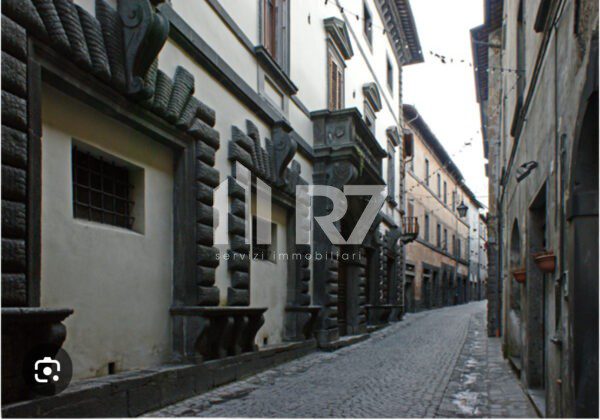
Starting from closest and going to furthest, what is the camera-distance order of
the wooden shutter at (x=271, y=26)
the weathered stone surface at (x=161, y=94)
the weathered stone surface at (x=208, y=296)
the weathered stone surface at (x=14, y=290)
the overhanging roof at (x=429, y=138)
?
the weathered stone surface at (x=14, y=290)
the weathered stone surface at (x=161, y=94)
the weathered stone surface at (x=208, y=296)
the wooden shutter at (x=271, y=26)
the overhanging roof at (x=429, y=138)

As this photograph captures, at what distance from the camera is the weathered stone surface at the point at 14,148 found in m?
4.17

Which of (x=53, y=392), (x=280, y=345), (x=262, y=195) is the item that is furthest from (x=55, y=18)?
(x=280, y=345)

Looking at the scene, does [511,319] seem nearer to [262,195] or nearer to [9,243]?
[262,195]

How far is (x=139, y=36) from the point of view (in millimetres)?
5520

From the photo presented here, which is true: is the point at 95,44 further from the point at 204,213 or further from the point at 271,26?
the point at 271,26

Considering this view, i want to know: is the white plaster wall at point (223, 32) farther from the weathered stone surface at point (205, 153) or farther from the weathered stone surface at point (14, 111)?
the weathered stone surface at point (14, 111)

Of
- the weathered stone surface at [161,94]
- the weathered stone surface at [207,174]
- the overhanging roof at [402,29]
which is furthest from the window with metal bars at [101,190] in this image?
the overhanging roof at [402,29]

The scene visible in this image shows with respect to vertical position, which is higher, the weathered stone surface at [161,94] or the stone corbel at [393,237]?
the weathered stone surface at [161,94]

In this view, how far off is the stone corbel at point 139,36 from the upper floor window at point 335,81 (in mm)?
8085

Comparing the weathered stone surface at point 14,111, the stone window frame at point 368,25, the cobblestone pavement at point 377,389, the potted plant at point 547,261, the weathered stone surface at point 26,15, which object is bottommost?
the cobblestone pavement at point 377,389

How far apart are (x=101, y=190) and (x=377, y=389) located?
4311 millimetres

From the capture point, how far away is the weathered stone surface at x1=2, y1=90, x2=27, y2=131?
4184 mm

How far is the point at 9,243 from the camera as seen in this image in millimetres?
4160

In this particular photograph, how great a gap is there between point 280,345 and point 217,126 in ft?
13.3
